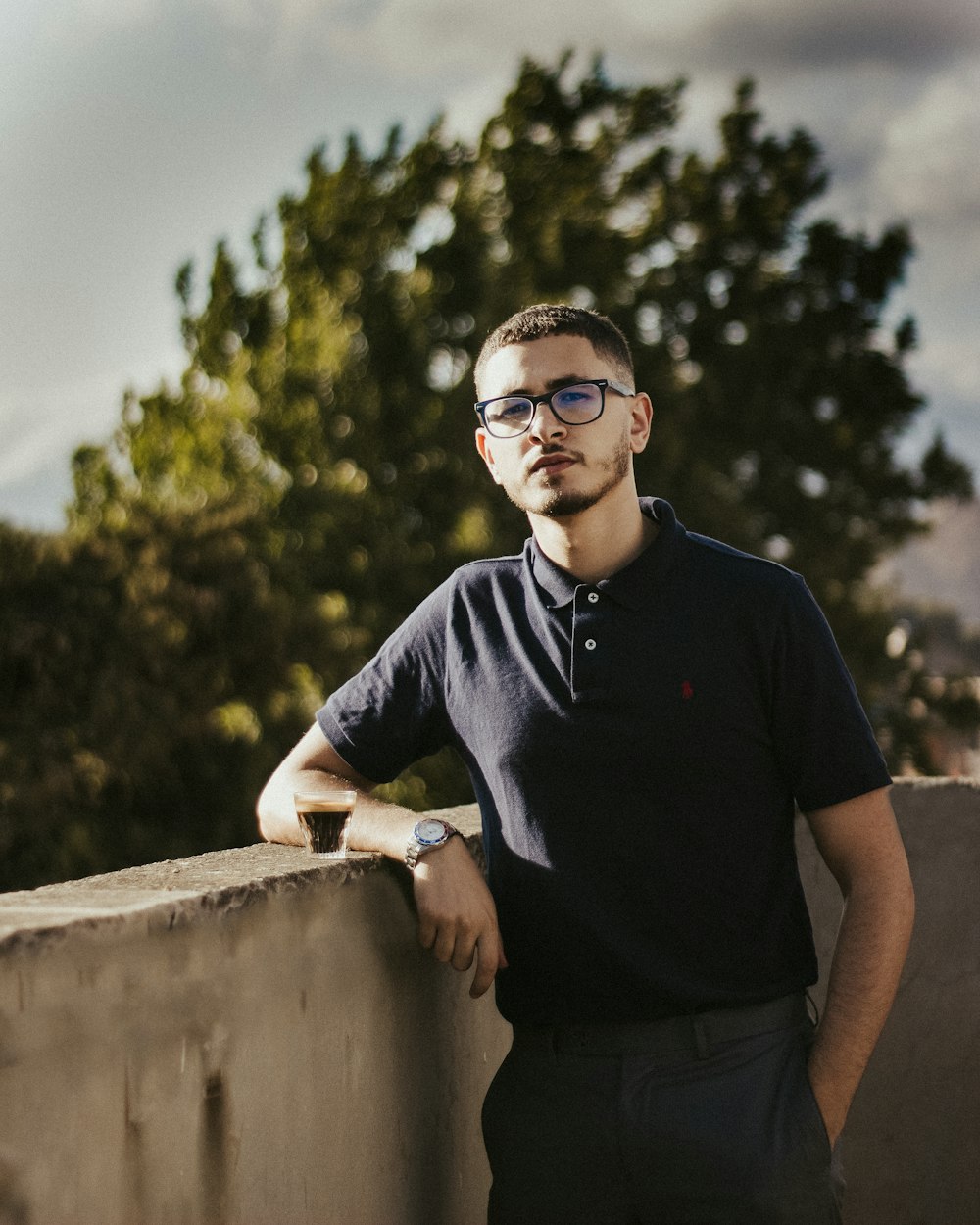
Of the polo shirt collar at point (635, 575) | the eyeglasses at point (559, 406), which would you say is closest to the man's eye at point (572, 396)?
the eyeglasses at point (559, 406)

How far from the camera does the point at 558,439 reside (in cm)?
237

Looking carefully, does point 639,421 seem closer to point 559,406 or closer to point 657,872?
point 559,406

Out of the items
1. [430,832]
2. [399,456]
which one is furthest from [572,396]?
[399,456]

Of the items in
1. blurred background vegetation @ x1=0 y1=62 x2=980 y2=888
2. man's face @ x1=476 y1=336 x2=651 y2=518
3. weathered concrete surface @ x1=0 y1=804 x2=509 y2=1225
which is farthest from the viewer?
blurred background vegetation @ x1=0 y1=62 x2=980 y2=888

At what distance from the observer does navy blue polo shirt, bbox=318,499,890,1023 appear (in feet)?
7.21

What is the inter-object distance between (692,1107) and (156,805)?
11940 millimetres

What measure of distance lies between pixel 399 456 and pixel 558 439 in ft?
48.2

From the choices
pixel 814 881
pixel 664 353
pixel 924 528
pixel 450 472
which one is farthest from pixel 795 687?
pixel 924 528

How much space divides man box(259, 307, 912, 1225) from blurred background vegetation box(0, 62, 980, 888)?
33.6 ft

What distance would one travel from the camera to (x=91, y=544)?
41.8ft

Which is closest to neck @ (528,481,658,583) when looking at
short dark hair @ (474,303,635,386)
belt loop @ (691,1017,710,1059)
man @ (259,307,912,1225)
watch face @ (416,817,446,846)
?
man @ (259,307,912,1225)

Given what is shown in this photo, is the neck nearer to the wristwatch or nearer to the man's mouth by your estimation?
the man's mouth

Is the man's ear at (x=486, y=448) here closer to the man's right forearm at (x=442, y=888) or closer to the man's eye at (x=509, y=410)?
the man's eye at (x=509, y=410)

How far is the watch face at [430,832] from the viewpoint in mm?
2340
